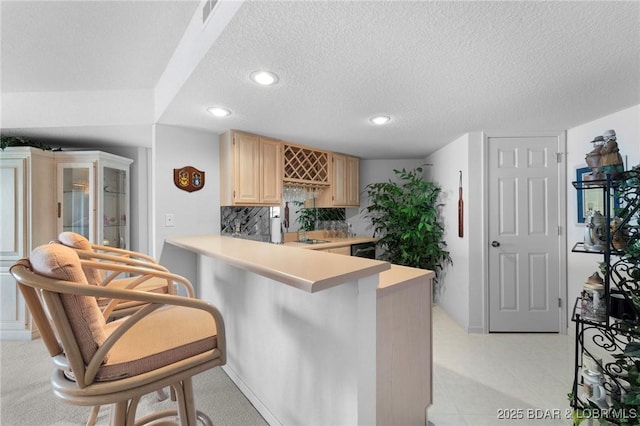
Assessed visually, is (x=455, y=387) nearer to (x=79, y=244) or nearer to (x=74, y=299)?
(x=74, y=299)

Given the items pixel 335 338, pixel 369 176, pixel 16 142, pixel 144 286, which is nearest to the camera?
pixel 335 338

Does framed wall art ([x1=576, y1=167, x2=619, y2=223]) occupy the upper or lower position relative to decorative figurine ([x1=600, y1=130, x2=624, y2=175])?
lower

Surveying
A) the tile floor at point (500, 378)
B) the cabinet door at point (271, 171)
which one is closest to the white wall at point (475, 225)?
the tile floor at point (500, 378)

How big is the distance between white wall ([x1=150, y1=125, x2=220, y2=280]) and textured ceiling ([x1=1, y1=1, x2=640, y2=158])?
0.20m

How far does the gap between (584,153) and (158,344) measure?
3.54 metres

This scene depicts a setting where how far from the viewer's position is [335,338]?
4.16 feet

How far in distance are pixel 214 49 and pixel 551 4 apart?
1.46 meters

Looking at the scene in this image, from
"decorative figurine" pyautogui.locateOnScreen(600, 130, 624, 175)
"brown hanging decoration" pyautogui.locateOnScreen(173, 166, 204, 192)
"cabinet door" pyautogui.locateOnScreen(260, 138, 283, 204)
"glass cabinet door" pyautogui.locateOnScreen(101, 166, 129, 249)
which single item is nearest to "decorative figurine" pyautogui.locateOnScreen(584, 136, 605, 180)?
"decorative figurine" pyautogui.locateOnScreen(600, 130, 624, 175)

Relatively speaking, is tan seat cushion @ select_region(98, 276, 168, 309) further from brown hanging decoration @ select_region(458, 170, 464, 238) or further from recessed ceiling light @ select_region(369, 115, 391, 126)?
brown hanging decoration @ select_region(458, 170, 464, 238)

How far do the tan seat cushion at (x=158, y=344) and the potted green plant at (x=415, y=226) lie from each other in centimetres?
290

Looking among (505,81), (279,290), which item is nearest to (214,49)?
(279,290)

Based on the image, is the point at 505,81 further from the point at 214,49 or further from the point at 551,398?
the point at 551,398

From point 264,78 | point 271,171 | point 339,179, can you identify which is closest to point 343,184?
point 339,179

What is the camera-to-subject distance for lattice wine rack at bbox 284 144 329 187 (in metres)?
3.47
